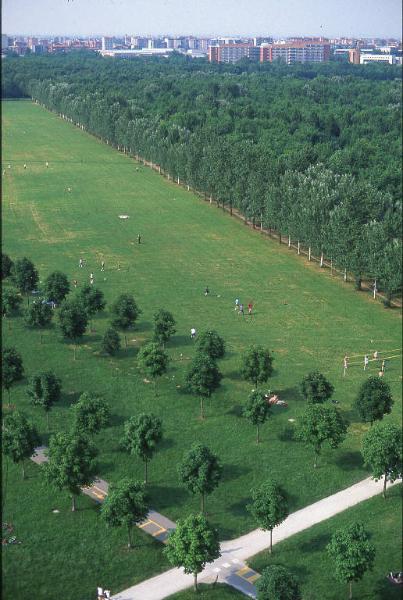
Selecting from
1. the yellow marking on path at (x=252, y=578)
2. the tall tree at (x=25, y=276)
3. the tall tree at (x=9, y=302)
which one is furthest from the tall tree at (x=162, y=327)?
the yellow marking on path at (x=252, y=578)

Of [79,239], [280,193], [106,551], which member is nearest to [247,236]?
[280,193]

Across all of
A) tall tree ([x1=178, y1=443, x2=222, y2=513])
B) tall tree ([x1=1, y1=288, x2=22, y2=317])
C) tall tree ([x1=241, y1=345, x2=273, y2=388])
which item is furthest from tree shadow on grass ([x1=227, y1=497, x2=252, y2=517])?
tall tree ([x1=1, y1=288, x2=22, y2=317])

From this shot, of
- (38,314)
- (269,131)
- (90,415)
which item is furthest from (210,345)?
(269,131)

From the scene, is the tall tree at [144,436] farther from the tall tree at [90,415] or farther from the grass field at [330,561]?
the grass field at [330,561]

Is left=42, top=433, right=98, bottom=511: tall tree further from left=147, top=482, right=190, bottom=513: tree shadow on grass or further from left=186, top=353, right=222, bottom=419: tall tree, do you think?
left=186, top=353, right=222, bottom=419: tall tree

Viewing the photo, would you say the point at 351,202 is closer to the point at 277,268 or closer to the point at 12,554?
the point at 277,268

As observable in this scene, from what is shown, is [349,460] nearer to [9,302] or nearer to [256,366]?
Result: [256,366]
